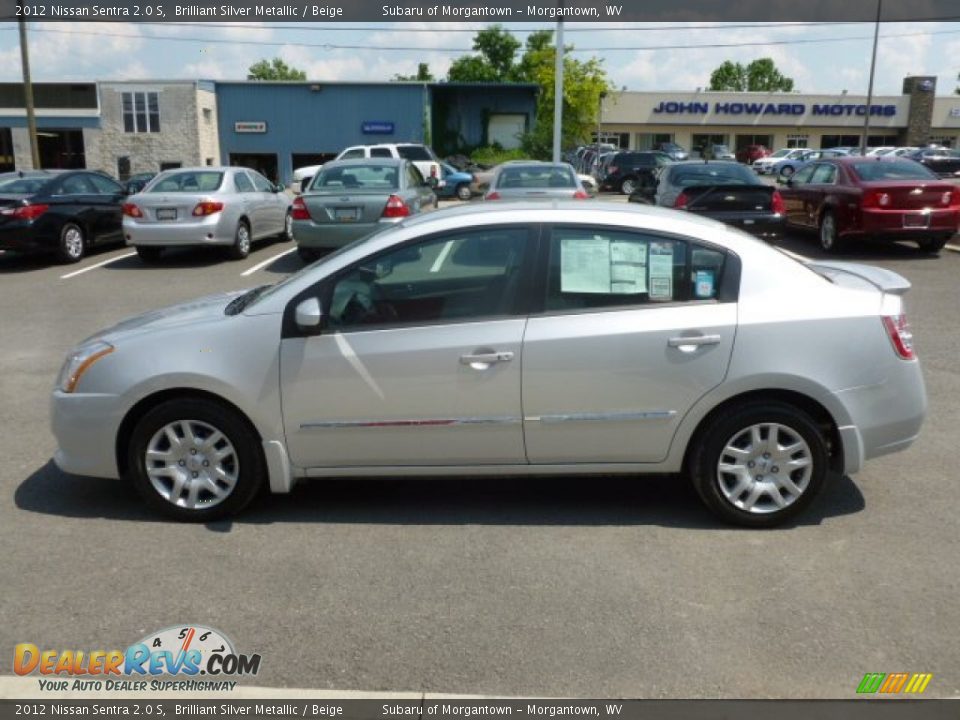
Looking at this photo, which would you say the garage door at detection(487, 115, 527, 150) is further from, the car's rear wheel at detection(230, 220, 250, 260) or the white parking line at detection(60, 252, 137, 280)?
the car's rear wheel at detection(230, 220, 250, 260)

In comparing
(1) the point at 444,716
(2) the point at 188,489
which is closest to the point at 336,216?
(2) the point at 188,489

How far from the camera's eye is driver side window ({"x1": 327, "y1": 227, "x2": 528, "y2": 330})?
14.6 feet

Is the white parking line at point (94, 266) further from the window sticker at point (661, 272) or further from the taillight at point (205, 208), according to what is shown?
the window sticker at point (661, 272)

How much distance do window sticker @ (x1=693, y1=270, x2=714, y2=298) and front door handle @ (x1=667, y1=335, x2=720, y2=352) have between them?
0.79ft

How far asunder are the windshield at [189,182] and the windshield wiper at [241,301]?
10214mm

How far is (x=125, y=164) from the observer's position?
155ft

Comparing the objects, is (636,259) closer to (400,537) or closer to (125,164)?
(400,537)

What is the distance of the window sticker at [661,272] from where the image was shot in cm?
444

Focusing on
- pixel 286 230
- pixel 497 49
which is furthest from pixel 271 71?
pixel 286 230

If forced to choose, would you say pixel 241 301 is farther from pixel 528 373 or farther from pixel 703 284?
pixel 703 284

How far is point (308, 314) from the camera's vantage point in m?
4.35

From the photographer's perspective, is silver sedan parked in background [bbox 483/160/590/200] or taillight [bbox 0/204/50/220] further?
taillight [bbox 0/204/50/220]

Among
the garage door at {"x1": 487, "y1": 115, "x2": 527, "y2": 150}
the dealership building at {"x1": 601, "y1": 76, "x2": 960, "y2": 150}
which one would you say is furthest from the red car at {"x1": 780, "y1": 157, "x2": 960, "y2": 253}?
the dealership building at {"x1": 601, "y1": 76, "x2": 960, "y2": 150}

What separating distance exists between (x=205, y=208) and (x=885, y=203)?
1041cm
